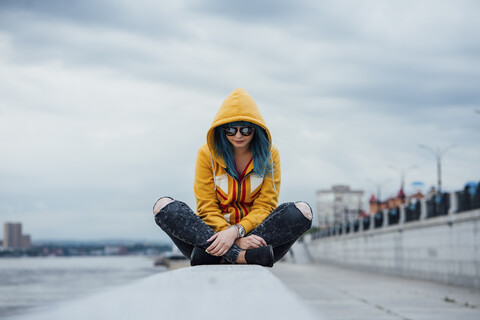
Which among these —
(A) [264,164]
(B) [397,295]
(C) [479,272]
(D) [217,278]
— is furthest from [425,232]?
(D) [217,278]

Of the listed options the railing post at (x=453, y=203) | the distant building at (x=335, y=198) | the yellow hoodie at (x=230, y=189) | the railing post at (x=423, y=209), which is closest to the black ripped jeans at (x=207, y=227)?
the yellow hoodie at (x=230, y=189)

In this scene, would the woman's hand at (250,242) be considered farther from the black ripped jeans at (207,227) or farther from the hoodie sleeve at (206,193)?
Answer: the hoodie sleeve at (206,193)

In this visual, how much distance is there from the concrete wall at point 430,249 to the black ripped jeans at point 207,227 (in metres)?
16.1

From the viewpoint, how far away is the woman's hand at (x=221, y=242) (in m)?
4.09

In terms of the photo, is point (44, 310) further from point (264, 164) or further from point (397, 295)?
point (397, 295)

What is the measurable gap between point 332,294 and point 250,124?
44.1 feet

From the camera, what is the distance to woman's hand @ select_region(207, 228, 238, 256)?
409cm

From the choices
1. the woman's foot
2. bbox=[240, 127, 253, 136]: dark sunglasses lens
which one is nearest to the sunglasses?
bbox=[240, 127, 253, 136]: dark sunglasses lens

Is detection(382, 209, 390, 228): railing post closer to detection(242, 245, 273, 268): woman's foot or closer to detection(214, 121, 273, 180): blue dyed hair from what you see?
detection(214, 121, 273, 180): blue dyed hair

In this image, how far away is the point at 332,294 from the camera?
17094mm

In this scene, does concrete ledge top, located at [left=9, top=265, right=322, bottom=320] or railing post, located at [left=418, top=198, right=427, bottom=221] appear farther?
railing post, located at [left=418, top=198, right=427, bottom=221]

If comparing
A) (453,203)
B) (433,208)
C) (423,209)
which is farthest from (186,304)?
(423,209)

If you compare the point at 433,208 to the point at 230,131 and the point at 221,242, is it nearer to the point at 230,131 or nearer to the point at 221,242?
the point at 230,131

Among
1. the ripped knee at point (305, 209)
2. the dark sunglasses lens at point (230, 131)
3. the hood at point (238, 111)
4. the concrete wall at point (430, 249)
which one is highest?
the hood at point (238, 111)
